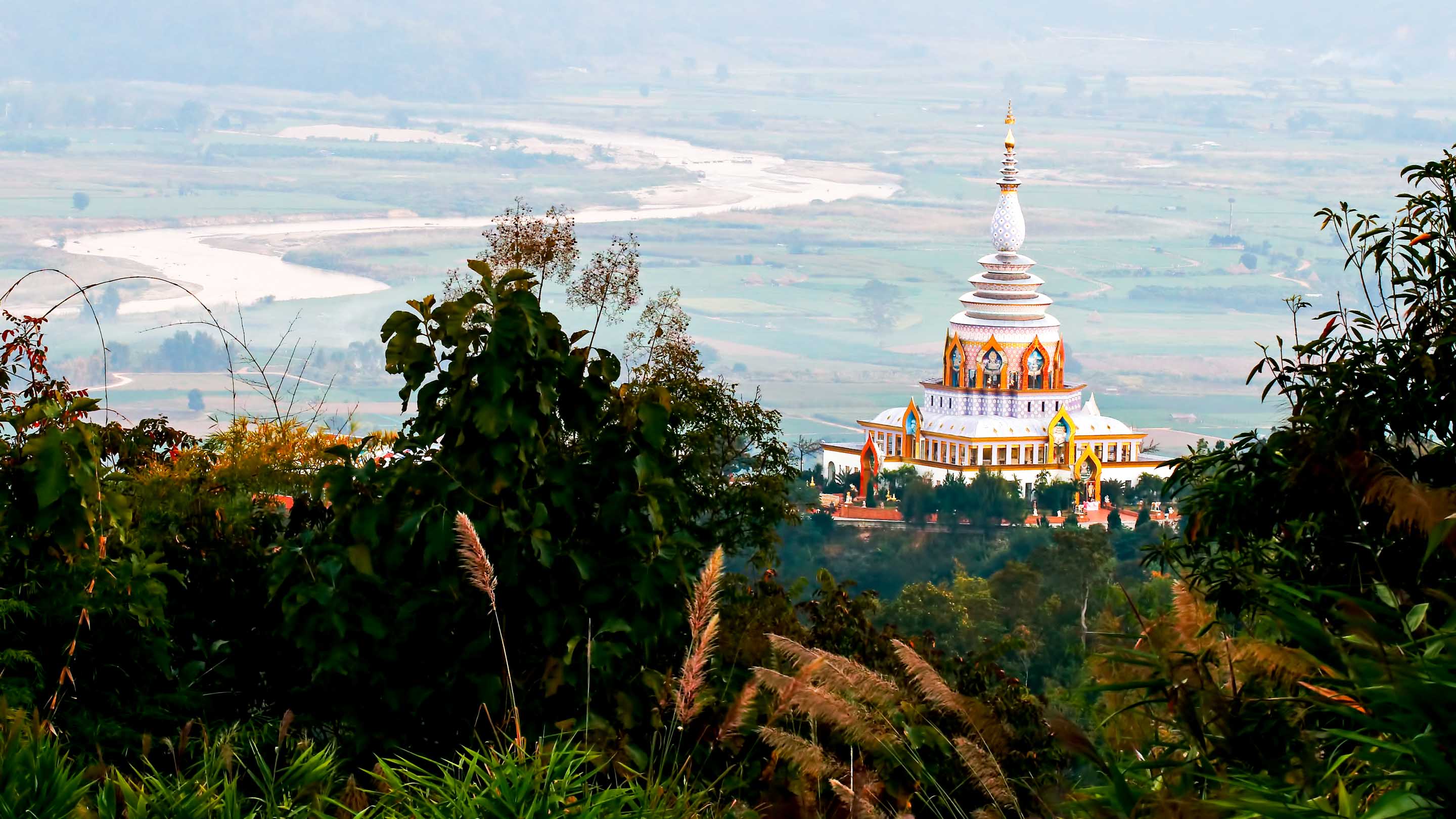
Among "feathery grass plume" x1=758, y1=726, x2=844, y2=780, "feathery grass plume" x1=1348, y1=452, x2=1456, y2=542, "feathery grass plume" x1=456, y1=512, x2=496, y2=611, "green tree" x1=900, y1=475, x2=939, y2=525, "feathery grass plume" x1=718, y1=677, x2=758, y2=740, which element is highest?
"feathery grass plume" x1=1348, y1=452, x2=1456, y2=542

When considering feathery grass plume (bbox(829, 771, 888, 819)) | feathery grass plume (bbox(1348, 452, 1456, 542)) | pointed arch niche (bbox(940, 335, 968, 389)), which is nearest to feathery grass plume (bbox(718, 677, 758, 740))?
feathery grass plume (bbox(829, 771, 888, 819))

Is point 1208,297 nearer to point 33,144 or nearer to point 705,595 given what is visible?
point 33,144

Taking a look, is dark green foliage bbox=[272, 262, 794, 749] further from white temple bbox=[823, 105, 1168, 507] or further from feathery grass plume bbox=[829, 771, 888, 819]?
white temple bbox=[823, 105, 1168, 507]

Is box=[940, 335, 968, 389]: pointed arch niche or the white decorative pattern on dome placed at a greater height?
the white decorative pattern on dome

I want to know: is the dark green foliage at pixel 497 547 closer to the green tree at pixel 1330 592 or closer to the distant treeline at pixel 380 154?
the green tree at pixel 1330 592

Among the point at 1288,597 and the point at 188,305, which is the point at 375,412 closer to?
the point at 188,305

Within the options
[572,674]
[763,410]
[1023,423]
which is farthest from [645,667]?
[1023,423]

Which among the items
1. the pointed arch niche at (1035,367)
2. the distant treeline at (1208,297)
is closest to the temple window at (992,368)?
the pointed arch niche at (1035,367)

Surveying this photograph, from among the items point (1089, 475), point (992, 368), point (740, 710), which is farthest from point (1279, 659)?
point (992, 368)
